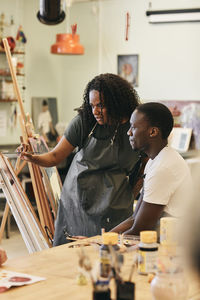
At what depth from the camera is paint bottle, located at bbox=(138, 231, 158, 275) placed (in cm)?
195

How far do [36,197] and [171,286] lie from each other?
224 cm

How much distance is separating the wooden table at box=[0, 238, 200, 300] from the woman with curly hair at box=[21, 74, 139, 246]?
70 cm

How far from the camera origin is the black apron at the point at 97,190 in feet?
10.3

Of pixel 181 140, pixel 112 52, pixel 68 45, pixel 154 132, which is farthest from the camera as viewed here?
pixel 112 52

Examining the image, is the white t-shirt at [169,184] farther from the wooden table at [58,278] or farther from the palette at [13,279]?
the palette at [13,279]

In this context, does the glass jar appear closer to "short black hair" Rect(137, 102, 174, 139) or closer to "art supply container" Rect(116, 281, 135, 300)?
"art supply container" Rect(116, 281, 135, 300)

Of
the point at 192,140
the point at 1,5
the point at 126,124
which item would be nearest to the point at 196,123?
the point at 192,140

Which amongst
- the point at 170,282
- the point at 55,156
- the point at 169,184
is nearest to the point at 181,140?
the point at 55,156

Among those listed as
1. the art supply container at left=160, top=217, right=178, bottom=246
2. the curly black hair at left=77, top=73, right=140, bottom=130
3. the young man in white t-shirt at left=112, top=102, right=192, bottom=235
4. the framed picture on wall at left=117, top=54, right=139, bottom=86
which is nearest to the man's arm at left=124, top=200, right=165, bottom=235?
the young man in white t-shirt at left=112, top=102, right=192, bottom=235

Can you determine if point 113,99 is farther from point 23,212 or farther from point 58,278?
point 58,278

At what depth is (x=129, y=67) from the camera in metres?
7.48

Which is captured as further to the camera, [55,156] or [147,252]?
[55,156]

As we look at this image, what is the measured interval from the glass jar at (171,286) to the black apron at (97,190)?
1543 millimetres

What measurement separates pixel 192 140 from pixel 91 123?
3.68 meters
